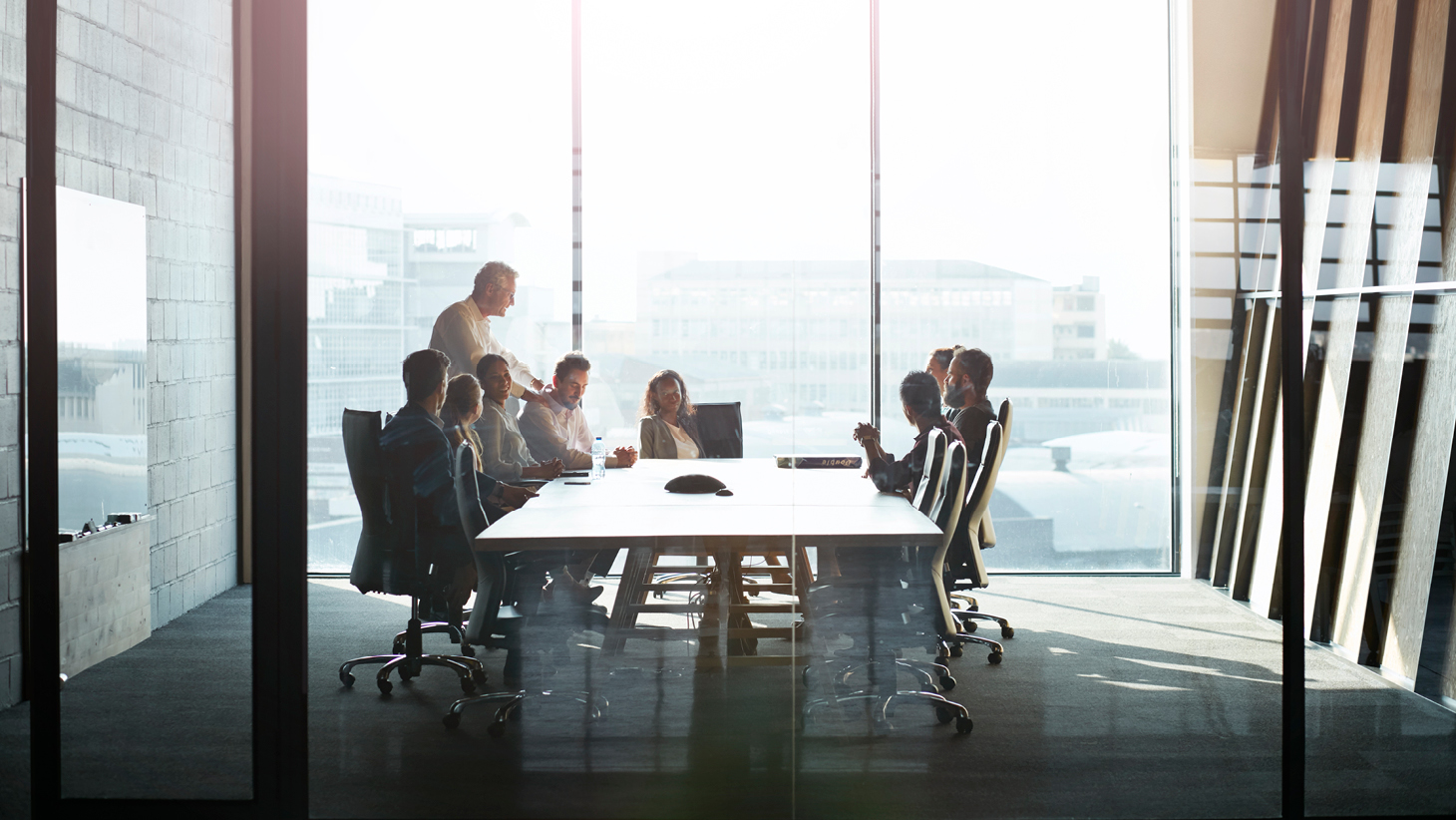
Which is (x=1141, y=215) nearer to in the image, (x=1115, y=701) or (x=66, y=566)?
(x=1115, y=701)

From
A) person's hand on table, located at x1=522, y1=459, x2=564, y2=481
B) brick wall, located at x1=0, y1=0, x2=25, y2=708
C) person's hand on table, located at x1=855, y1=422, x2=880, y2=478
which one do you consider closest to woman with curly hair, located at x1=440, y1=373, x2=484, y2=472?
person's hand on table, located at x1=522, y1=459, x2=564, y2=481

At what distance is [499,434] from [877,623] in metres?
1.30

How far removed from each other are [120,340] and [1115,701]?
3.72 meters

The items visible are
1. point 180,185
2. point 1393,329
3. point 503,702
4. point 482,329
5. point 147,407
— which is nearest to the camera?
point 482,329

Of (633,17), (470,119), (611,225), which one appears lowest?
(611,225)

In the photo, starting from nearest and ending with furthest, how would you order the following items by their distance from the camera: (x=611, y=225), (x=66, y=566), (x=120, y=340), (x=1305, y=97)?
(x=611, y=225) → (x=1305, y=97) → (x=66, y=566) → (x=120, y=340)

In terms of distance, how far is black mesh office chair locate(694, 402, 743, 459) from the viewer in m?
2.97

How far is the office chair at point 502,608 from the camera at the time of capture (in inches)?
117

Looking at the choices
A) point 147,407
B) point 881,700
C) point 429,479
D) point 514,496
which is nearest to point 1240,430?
point 881,700

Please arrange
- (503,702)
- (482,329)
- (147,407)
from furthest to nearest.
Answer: (147,407), (503,702), (482,329)

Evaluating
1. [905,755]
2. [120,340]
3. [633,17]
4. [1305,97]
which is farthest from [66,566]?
[1305,97]

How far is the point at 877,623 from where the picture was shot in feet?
10.0

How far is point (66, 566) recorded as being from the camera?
3.41 m

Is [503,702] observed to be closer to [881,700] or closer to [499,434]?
[499,434]
